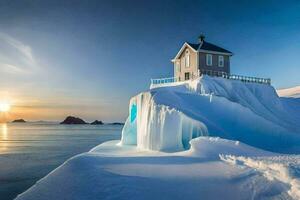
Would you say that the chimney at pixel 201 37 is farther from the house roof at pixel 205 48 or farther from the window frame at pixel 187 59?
the window frame at pixel 187 59

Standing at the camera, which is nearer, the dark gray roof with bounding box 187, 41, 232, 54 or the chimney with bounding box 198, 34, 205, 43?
the dark gray roof with bounding box 187, 41, 232, 54

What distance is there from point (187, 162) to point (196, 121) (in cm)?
1082

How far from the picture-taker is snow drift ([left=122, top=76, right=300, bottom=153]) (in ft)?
94.8

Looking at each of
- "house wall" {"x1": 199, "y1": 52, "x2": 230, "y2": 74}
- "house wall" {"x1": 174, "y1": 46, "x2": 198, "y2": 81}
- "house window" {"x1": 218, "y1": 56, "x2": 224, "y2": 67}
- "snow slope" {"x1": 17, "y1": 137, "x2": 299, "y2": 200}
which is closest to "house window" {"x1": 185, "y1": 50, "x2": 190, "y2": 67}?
"house wall" {"x1": 174, "y1": 46, "x2": 198, "y2": 81}

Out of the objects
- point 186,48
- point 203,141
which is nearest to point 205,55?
point 186,48

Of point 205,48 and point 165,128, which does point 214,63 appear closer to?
point 205,48

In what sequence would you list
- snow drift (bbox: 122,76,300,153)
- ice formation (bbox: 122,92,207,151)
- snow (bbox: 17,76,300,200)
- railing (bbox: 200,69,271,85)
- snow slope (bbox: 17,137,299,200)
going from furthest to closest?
railing (bbox: 200,69,271,85)
snow drift (bbox: 122,76,300,153)
ice formation (bbox: 122,92,207,151)
snow (bbox: 17,76,300,200)
snow slope (bbox: 17,137,299,200)

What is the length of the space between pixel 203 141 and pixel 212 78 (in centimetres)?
2778

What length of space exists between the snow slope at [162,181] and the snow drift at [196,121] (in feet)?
29.1

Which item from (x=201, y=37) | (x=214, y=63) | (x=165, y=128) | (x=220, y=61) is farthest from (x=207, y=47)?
(x=165, y=128)

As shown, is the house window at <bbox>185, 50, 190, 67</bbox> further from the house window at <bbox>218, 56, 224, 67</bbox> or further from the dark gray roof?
the house window at <bbox>218, 56, 224, 67</bbox>

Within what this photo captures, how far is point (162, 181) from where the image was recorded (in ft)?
49.8

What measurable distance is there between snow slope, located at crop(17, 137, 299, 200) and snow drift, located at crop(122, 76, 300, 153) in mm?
8858

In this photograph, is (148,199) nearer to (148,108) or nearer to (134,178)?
(134,178)
